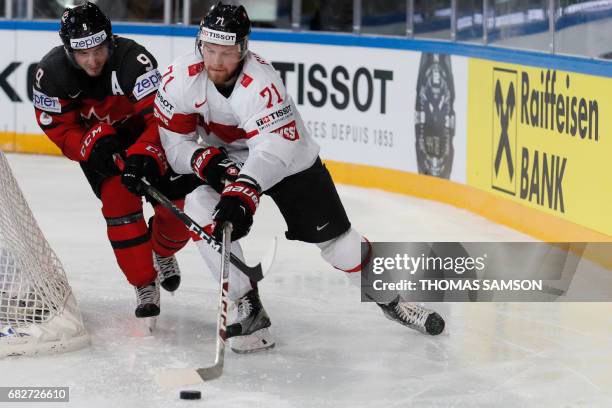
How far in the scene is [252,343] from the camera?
386 cm

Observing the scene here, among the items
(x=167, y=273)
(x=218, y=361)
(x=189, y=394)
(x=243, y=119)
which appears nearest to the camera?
(x=189, y=394)

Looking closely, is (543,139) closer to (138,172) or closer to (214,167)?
(214,167)

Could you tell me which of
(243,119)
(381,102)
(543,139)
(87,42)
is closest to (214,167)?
(243,119)

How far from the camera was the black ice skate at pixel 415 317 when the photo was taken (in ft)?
13.2

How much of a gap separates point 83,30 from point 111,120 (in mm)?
412

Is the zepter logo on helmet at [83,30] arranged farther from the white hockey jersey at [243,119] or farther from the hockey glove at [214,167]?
the hockey glove at [214,167]

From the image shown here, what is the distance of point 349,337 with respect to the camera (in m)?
4.08

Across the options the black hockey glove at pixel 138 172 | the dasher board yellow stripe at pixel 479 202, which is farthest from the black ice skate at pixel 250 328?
the dasher board yellow stripe at pixel 479 202

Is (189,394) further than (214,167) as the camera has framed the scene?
No

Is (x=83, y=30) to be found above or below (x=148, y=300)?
above

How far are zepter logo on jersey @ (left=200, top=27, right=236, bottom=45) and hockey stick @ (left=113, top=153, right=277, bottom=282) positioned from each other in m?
0.49

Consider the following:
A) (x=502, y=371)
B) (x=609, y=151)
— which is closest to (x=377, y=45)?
(x=609, y=151)

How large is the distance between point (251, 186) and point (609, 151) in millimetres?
1896

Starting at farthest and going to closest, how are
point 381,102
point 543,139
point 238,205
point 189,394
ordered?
point 381,102
point 543,139
point 238,205
point 189,394
